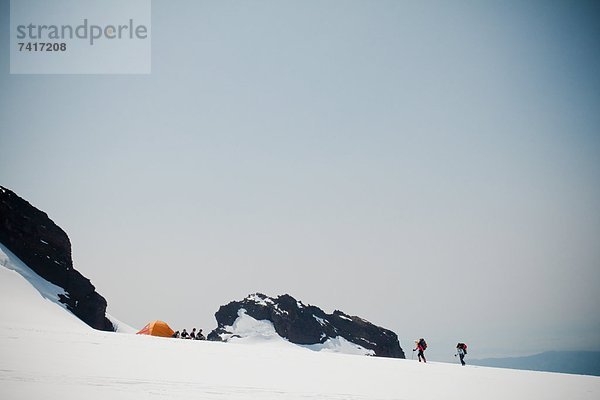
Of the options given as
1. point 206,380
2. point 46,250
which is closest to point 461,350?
point 206,380

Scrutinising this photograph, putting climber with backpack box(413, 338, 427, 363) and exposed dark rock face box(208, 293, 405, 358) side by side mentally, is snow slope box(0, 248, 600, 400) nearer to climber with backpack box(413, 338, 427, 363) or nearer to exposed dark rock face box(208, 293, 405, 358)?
climber with backpack box(413, 338, 427, 363)

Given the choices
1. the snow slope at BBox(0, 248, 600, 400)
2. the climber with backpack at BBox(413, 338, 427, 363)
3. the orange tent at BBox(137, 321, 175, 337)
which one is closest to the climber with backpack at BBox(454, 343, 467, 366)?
the climber with backpack at BBox(413, 338, 427, 363)

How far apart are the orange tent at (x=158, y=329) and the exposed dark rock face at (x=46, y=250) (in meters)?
22.7

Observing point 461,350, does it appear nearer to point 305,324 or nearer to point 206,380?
point 206,380

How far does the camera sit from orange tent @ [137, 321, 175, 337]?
29.3 m

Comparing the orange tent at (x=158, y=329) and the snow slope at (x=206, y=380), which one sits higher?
the snow slope at (x=206, y=380)

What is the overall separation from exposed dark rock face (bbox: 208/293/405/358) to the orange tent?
10292 centimetres

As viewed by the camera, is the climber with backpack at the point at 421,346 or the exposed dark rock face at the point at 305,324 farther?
the exposed dark rock face at the point at 305,324

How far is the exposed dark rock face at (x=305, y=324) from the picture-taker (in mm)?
129750

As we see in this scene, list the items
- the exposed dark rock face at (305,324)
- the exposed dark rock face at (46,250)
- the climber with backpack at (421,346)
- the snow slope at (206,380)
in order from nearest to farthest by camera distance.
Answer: the snow slope at (206,380), the climber with backpack at (421,346), the exposed dark rock face at (46,250), the exposed dark rock face at (305,324)

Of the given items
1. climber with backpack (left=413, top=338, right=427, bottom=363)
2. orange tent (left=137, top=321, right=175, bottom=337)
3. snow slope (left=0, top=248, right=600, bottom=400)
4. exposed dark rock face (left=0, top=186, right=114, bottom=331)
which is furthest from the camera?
exposed dark rock face (left=0, top=186, right=114, bottom=331)

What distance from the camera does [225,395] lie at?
21.2ft

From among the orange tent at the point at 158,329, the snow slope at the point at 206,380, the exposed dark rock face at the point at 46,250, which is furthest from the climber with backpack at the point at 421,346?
the exposed dark rock face at the point at 46,250

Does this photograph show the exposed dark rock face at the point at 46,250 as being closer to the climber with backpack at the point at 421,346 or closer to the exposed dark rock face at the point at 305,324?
the climber with backpack at the point at 421,346
